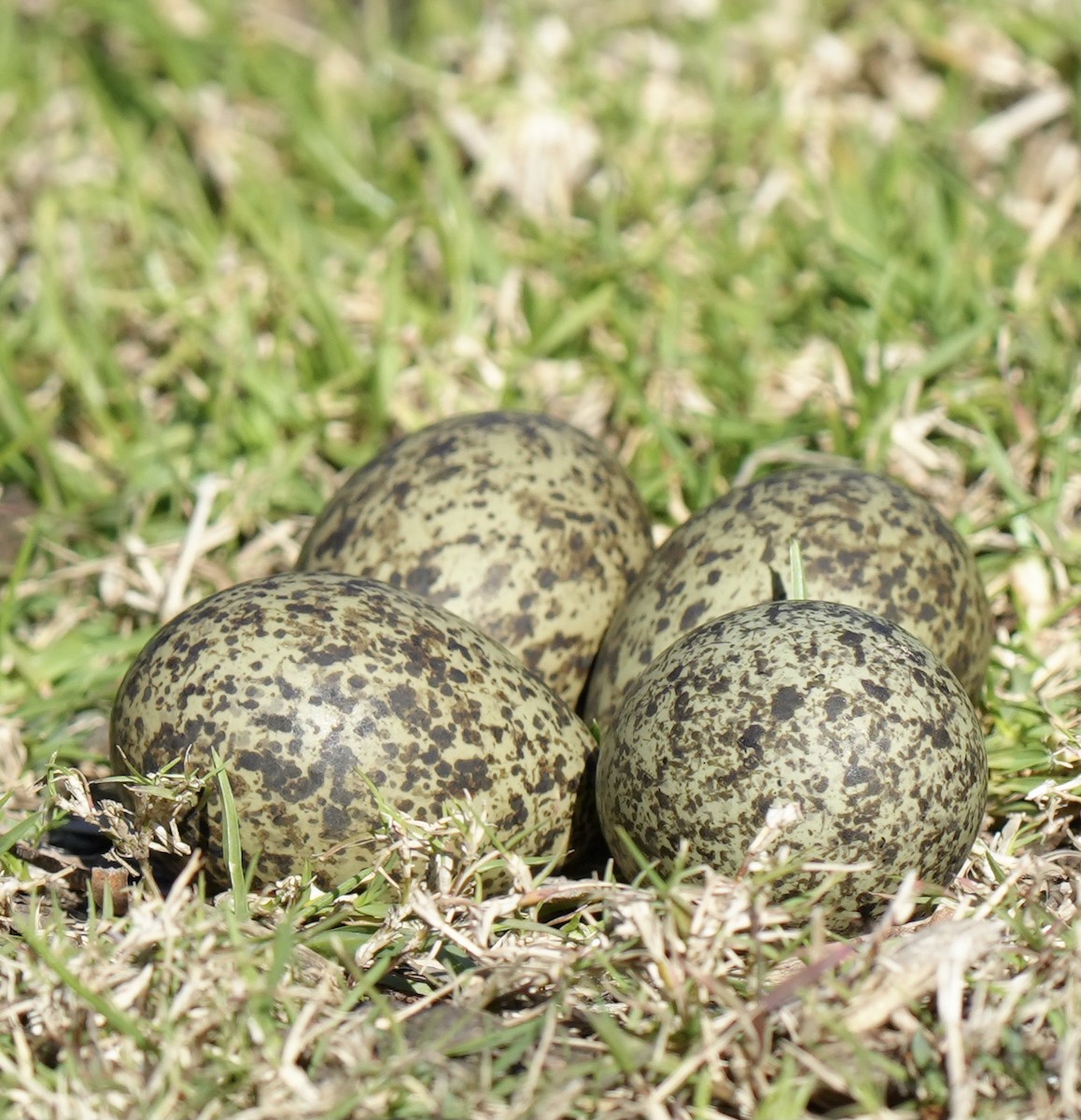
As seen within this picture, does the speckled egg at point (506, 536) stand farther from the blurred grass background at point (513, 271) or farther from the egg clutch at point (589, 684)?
the blurred grass background at point (513, 271)

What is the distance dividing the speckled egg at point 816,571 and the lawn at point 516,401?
0.39m

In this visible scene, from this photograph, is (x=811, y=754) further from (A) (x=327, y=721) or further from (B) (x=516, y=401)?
(B) (x=516, y=401)

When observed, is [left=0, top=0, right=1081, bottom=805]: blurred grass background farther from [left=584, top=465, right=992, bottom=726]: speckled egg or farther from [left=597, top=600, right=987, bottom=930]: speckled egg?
[left=597, top=600, right=987, bottom=930]: speckled egg

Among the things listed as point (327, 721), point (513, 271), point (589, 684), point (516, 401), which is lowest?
point (589, 684)

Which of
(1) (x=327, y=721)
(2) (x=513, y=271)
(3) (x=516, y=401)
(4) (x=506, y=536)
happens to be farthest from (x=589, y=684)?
(2) (x=513, y=271)

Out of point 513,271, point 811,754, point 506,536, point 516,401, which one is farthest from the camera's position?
point 513,271

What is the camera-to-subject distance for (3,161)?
17.5ft

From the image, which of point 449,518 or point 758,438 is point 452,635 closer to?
point 449,518

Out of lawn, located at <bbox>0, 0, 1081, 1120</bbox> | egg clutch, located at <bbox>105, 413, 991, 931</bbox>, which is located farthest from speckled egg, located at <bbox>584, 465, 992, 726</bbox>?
lawn, located at <bbox>0, 0, 1081, 1120</bbox>

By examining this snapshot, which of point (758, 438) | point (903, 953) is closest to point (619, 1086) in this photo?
point (903, 953)

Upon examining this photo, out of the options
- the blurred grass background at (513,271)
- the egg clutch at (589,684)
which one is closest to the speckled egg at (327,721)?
the egg clutch at (589,684)

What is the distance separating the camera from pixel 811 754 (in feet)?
8.77

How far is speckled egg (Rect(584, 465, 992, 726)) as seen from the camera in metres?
3.14

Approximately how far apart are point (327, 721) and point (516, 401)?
81.4 inches
